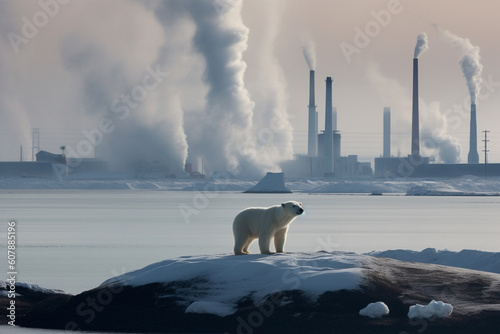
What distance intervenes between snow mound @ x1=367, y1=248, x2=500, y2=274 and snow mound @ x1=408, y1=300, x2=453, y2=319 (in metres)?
10.4

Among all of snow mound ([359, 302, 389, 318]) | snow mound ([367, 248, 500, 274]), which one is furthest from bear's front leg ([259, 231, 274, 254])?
snow mound ([367, 248, 500, 274])

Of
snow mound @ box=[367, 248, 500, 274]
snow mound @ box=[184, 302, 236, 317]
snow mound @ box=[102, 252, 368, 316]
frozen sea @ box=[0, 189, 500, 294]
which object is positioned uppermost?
snow mound @ box=[102, 252, 368, 316]

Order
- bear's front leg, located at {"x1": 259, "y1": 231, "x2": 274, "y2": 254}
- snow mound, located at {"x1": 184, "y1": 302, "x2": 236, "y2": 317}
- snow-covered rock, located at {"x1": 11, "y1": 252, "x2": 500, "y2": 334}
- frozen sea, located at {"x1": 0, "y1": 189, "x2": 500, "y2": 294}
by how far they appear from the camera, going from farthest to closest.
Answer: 1. frozen sea, located at {"x1": 0, "y1": 189, "x2": 500, "y2": 294}
2. bear's front leg, located at {"x1": 259, "y1": 231, "x2": 274, "y2": 254}
3. snow mound, located at {"x1": 184, "y1": 302, "x2": 236, "y2": 317}
4. snow-covered rock, located at {"x1": 11, "y1": 252, "x2": 500, "y2": 334}

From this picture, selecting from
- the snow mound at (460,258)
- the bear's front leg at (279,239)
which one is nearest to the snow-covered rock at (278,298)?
the bear's front leg at (279,239)

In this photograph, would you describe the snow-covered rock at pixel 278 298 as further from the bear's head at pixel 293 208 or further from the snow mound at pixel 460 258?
the snow mound at pixel 460 258

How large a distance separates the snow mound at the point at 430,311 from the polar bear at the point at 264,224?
180 inches

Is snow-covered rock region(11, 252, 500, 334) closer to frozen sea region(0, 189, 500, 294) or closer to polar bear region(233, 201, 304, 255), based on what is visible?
polar bear region(233, 201, 304, 255)

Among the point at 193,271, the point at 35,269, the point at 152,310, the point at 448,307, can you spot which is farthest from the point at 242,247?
the point at 35,269

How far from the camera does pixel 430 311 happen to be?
22.3 metres

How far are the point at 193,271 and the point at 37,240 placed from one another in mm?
43817

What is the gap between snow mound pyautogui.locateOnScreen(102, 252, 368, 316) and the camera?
2341cm

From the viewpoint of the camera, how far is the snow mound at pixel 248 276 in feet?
76.8

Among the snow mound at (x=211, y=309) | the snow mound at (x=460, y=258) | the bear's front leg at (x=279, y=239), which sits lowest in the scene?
the snow mound at (x=211, y=309)

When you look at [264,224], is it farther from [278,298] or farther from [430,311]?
[430,311]
